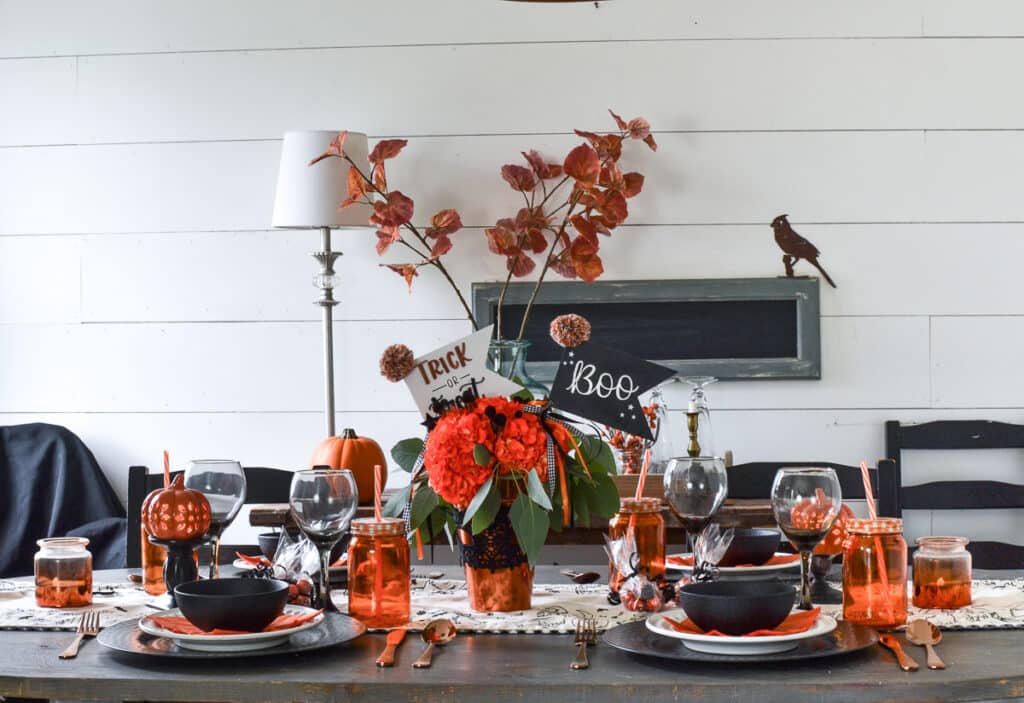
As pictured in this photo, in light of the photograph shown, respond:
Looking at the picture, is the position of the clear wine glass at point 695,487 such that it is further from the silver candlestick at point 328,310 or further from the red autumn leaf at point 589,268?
the silver candlestick at point 328,310

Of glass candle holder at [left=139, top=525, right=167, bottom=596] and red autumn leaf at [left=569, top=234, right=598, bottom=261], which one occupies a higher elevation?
red autumn leaf at [left=569, top=234, right=598, bottom=261]

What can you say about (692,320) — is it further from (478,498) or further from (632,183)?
(478,498)

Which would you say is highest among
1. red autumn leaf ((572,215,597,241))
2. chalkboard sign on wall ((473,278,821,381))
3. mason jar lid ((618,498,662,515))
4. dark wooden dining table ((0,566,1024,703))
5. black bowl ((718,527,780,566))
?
red autumn leaf ((572,215,597,241))

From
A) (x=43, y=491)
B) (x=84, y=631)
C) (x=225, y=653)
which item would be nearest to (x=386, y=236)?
(x=43, y=491)

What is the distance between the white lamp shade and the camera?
2820 millimetres

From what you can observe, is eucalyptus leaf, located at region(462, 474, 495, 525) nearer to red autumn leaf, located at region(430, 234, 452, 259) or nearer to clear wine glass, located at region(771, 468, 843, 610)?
clear wine glass, located at region(771, 468, 843, 610)

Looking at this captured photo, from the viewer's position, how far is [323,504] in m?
1.37

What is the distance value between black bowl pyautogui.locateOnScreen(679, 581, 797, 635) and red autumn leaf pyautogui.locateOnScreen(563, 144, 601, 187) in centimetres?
175

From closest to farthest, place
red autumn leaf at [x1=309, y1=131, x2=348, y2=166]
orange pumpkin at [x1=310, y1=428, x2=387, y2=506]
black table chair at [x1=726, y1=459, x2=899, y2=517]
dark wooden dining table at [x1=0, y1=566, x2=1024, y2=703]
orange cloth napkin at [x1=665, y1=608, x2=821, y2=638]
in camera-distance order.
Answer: dark wooden dining table at [x1=0, y1=566, x2=1024, y2=703]
orange cloth napkin at [x1=665, y1=608, x2=821, y2=638]
black table chair at [x1=726, y1=459, x2=899, y2=517]
orange pumpkin at [x1=310, y1=428, x2=387, y2=506]
red autumn leaf at [x1=309, y1=131, x2=348, y2=166]

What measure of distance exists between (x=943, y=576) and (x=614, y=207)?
157 cm

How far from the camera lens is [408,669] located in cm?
115

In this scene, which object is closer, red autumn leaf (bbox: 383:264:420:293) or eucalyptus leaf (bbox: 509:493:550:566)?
eucalyptus leaf (bbox: 509:493:550:566)

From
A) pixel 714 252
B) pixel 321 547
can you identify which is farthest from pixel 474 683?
pixel 714 252

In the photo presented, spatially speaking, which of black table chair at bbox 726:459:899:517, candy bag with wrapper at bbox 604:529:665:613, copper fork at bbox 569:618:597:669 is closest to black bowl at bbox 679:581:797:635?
copper fork at bbox 569:618:597:669
